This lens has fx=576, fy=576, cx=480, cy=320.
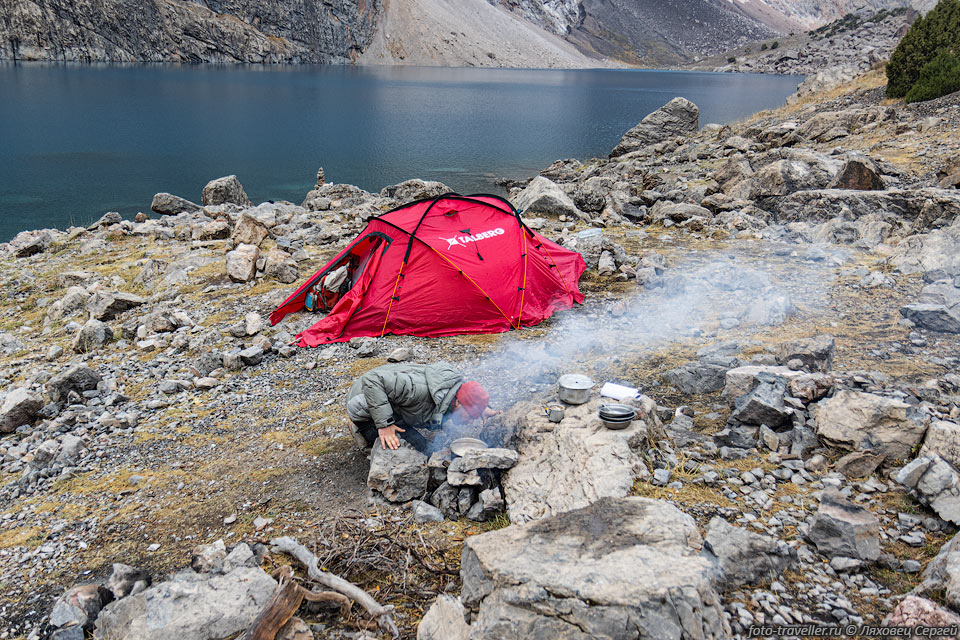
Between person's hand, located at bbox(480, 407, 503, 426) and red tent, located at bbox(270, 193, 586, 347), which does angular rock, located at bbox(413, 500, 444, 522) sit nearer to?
person's hand, located at bbox(480, 407, 503, 426)

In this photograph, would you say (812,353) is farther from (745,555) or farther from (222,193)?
(222,193)

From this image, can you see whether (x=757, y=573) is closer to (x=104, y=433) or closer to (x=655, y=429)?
(x=655, y=429)

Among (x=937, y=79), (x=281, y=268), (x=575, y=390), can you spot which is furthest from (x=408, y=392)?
(x=937, y=79)

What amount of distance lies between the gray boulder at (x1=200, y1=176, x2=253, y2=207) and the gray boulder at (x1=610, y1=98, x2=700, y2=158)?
21.6 meters

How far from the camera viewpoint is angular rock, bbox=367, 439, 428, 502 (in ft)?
18.0

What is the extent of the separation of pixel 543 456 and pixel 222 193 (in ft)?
78.9

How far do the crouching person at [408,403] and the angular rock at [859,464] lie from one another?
332cm

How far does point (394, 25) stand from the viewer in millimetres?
158750

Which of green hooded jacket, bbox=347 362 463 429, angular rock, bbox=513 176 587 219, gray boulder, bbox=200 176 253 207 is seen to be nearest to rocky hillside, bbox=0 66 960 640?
green hooded jacket, bbox=347 362 463 429

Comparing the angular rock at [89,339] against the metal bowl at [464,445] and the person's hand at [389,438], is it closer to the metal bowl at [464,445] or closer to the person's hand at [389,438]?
the person's hand at [389,438]

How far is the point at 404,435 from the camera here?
618 centimetres

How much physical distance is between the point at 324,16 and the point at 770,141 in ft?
484

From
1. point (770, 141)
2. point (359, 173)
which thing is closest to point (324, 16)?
point (359, 173)

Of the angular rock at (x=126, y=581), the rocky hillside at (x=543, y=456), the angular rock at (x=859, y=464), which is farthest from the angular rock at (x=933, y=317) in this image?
the angular rock at (x=126, y=581)
